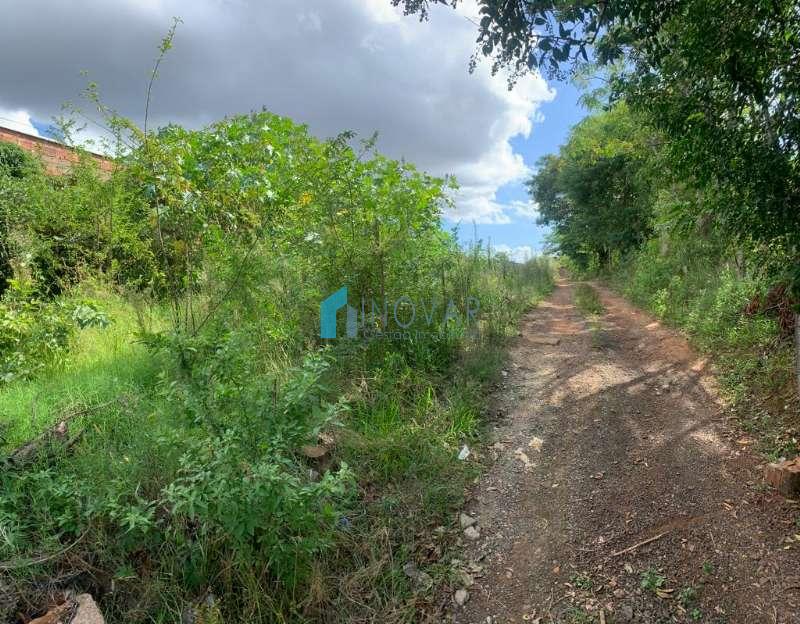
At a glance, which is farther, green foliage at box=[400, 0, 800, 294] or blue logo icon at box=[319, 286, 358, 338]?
blue logo icon at box=[319, 286, 358, 338]

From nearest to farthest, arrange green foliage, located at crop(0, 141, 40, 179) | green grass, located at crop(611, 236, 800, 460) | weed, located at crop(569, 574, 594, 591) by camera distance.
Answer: weed, located at crop(569, 574, 594, 591), green grass, located at crop(611, 236, 800, 460), green foliage, located at crop(0, 141, 40, 179)

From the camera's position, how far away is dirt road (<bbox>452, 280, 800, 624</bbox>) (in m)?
2.06


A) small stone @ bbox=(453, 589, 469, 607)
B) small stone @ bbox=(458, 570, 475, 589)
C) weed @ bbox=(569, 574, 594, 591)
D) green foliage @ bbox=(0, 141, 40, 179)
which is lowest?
small stone @ bbox=(453, 589, 469, 607)

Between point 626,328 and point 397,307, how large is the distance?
15.0ft

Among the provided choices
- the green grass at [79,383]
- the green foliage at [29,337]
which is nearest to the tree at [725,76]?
the green grass at [79,383]

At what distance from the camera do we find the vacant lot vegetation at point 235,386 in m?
2.01

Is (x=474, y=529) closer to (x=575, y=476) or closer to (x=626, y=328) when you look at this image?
(x=575, y=476)

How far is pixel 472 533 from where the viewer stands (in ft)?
8.50

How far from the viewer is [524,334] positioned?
22.3 feet

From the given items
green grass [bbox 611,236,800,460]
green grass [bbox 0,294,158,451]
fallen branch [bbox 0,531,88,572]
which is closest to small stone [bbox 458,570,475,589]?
fallen branch [bbox 0,531,88,572]

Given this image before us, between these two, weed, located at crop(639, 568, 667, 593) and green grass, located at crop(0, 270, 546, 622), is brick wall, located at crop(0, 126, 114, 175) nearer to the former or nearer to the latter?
green grass, located at crop(0, 270, 546, 622)

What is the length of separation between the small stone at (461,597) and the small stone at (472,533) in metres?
0.36

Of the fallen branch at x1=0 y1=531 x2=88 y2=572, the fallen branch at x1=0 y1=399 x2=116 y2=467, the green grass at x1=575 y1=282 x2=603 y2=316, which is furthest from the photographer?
the green grass at x1=575 y1=282 x2=603 y2=316

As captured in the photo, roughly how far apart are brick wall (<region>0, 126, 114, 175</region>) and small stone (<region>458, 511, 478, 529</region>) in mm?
7663
